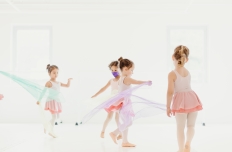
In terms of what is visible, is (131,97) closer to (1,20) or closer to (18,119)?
(18,119)

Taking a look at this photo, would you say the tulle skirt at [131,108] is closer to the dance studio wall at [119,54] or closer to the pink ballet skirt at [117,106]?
the pink ballet skirt at [117,106]

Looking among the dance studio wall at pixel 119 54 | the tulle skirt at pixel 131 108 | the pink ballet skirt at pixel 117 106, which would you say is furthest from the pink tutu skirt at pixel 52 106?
the dance studio wall at pixel 119 54

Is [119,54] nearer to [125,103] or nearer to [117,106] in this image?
[117,106]

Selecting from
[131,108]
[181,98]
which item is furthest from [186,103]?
[131,108]

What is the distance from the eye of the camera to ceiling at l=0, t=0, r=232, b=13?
18.5ft

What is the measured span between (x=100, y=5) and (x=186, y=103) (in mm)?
3453

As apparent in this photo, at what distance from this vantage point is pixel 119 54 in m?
6.44

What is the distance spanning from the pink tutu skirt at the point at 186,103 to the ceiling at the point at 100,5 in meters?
3.00

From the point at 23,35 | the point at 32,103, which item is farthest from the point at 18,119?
the point at 23,35

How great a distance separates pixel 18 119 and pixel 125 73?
365cm

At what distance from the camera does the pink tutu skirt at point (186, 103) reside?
2834 millimetres

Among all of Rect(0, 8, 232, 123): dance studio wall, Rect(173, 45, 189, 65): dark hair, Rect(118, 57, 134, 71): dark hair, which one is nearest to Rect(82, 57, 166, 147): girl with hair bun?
Rect(118, 57, 134, 71): dark hair

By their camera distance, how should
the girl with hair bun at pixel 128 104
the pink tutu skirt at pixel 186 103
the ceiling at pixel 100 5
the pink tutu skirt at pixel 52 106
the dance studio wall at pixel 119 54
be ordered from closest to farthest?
the pink tutu skirt at pixel 186 103 → the girl with hair bun at pixel 128 104 → the pink tutu skirt at pixel 52 106 → the ceiling at pixel 100 5 → the dance studio wall at pixel 119 54

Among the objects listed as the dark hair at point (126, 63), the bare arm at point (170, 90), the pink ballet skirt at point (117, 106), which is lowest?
the pink ballet skirt at point (117, 106)
